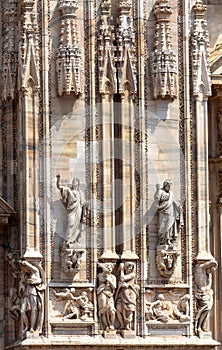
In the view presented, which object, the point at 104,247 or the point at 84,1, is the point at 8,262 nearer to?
the point at 104,247

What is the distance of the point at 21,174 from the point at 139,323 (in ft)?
8.78

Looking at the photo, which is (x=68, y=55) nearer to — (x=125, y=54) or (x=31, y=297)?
(x=125, y=54)

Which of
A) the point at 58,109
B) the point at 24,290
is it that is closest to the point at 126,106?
the point at 58,109

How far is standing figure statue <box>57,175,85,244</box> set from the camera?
3106 centimetres

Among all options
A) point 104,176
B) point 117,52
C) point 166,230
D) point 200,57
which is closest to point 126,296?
point 166,230

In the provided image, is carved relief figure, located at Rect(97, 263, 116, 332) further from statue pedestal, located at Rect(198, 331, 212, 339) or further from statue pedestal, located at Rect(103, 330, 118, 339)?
statue pedestal, located at Rect(198, 331, 212, 339)

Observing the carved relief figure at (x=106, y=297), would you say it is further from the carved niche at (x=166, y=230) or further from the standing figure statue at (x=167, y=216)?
the standing figure statue at (x=167, y=216)

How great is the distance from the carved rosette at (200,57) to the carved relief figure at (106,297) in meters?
2.91

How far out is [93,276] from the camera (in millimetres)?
31203

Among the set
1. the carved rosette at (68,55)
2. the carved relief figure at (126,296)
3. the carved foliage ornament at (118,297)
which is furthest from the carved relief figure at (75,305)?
the carved rosette at (68,55)

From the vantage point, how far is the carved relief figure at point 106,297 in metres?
31.1

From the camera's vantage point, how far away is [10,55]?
3138cm

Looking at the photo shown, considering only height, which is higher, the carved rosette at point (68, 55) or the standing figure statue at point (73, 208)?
the carved rosette at point (68, 55)

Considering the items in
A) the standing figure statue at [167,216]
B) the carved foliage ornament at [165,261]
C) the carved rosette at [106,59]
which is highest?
the carved rosette at [106,59]
